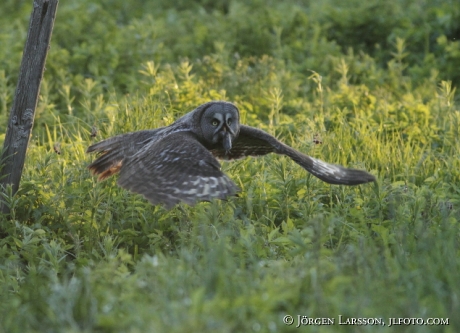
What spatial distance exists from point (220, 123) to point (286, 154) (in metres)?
0.60

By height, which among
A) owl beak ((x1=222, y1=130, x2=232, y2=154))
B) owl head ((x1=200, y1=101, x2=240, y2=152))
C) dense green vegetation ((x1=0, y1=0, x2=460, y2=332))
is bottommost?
dense green vegetation ((x1=0, y1=0, x2=460, y2=332))

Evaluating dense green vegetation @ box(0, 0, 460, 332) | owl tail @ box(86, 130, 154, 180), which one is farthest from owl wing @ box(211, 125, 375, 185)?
owl tail @ box(86, 130, 154, 180)

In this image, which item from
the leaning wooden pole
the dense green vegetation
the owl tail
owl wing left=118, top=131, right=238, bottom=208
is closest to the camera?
the dense green vegetation

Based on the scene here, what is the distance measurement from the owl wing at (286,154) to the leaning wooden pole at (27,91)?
163 centimetres

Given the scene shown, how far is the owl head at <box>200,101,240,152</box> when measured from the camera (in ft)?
23.0

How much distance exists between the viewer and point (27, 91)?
263 inches

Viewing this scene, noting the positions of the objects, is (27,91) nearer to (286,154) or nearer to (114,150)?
(114,150)

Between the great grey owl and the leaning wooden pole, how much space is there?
0.66 meters

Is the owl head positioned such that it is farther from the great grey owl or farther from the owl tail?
the owl tail

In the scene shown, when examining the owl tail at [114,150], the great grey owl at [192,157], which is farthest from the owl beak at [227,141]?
the owl tail at [114,150]

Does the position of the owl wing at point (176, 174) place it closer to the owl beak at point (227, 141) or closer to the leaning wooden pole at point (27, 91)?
the owl beak at point (227, 141)

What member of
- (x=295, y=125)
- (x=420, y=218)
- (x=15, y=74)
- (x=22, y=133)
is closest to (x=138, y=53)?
(x=15, y=74)

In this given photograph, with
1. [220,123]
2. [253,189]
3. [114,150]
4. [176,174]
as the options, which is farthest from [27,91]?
[253,189]

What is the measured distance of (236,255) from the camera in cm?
593
